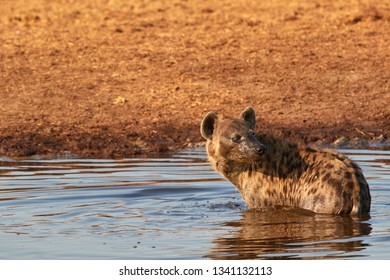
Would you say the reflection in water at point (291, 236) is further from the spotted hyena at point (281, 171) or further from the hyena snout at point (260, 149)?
the hyena snout at point (260, 149)

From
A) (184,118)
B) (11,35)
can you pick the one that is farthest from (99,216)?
(11,35)

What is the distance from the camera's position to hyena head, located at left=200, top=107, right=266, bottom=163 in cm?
854

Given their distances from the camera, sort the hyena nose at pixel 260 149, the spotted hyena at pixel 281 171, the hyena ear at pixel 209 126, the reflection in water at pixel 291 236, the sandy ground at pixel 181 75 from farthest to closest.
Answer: the sandy ground at pixel 181 75
the hyena ear at pixel 209 126
the hyena nose at pixel 260 149
the spotted hyena at pixel 281 171
the reflection in water at pixel 291 236

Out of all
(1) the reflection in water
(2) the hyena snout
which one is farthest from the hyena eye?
(1) the reflection in water

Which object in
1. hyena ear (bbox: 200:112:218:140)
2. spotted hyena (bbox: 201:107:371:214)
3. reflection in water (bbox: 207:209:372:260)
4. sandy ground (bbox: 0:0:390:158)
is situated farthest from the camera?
sandy ground (bbox: 0:0:390:158)

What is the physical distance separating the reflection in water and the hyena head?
494mm

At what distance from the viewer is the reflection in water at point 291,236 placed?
24.7 ft

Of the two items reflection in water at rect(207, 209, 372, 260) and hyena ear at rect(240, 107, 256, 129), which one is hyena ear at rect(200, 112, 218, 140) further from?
reflection in water at rect(207, 209, 372, 260)

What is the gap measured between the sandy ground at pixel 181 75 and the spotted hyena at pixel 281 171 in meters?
3.47

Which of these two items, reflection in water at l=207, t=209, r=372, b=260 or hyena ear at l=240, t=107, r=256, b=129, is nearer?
reflection in water at l=207, t=209, r=372, b=260

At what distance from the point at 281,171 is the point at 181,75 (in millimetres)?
6375

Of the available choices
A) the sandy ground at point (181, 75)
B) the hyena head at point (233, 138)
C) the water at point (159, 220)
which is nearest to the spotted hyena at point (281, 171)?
the hyena head at point (233, 138)

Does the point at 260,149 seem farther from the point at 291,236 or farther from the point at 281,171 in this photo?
the point at 291,236
